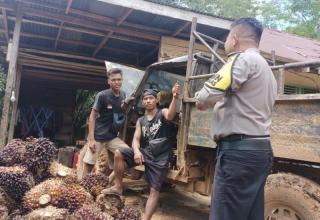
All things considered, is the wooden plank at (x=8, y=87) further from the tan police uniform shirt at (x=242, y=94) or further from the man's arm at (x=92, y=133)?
the tan police uniform shirt at (x=242, y=94)

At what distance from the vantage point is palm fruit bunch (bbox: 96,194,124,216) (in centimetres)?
396

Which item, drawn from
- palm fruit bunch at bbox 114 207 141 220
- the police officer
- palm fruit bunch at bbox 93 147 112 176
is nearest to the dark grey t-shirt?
palm fruit bunch at bbox 93 147 112 176

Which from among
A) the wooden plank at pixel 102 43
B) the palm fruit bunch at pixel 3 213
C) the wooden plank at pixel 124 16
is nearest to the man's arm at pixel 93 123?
the palm fruit bunch at pixel 3 213

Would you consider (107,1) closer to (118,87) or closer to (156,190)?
(118,87)

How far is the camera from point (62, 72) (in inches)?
436

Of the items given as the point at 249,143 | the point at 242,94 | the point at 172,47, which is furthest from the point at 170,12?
the point at 249,143

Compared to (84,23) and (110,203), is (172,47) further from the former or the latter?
(110,203)

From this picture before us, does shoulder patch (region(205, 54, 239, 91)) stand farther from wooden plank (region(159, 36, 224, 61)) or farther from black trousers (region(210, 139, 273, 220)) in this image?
wooden plank (region(159, 36, 224, 61))

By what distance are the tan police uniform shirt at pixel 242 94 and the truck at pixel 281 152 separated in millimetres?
810

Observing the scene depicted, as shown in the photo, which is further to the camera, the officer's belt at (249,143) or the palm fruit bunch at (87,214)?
the palm fruit bunch at (87,214)

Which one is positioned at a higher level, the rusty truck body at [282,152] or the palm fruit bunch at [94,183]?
the rusty truck body at [282,152]

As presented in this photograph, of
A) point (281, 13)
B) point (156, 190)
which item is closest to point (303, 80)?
point (156, 190)

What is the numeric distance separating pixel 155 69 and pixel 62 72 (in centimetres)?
635

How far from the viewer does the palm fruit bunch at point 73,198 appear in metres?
3.69
